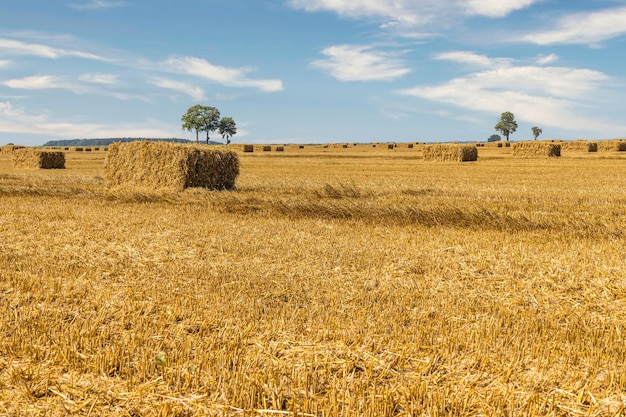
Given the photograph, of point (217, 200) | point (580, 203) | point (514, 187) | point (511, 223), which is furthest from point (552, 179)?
point (217, 200)

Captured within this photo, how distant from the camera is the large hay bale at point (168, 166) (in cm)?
1775

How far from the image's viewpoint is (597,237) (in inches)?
393

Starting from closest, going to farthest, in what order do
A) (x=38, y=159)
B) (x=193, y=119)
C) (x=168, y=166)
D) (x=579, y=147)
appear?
(x=168, y=166) → (x=38, y=159) → (x=579, y=147) → (x=193, y=119)

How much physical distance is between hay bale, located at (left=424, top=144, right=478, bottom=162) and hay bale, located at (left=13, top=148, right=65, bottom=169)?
24.2 meters

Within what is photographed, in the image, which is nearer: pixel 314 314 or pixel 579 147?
pixel 314 314

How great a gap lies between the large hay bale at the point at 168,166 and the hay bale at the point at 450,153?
70.5ft

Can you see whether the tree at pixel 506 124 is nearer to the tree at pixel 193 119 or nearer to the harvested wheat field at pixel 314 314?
the tree at pixel 193 119

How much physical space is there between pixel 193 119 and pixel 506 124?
8420 centimetres

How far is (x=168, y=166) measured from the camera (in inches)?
711

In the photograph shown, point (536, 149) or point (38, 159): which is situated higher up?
point (536, 149)

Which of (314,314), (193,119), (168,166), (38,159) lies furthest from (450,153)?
(193,119)

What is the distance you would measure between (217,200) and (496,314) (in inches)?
396

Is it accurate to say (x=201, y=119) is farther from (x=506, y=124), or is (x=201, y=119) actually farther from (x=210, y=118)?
(x=506, y=124)

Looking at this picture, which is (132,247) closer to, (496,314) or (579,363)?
(496,314)
